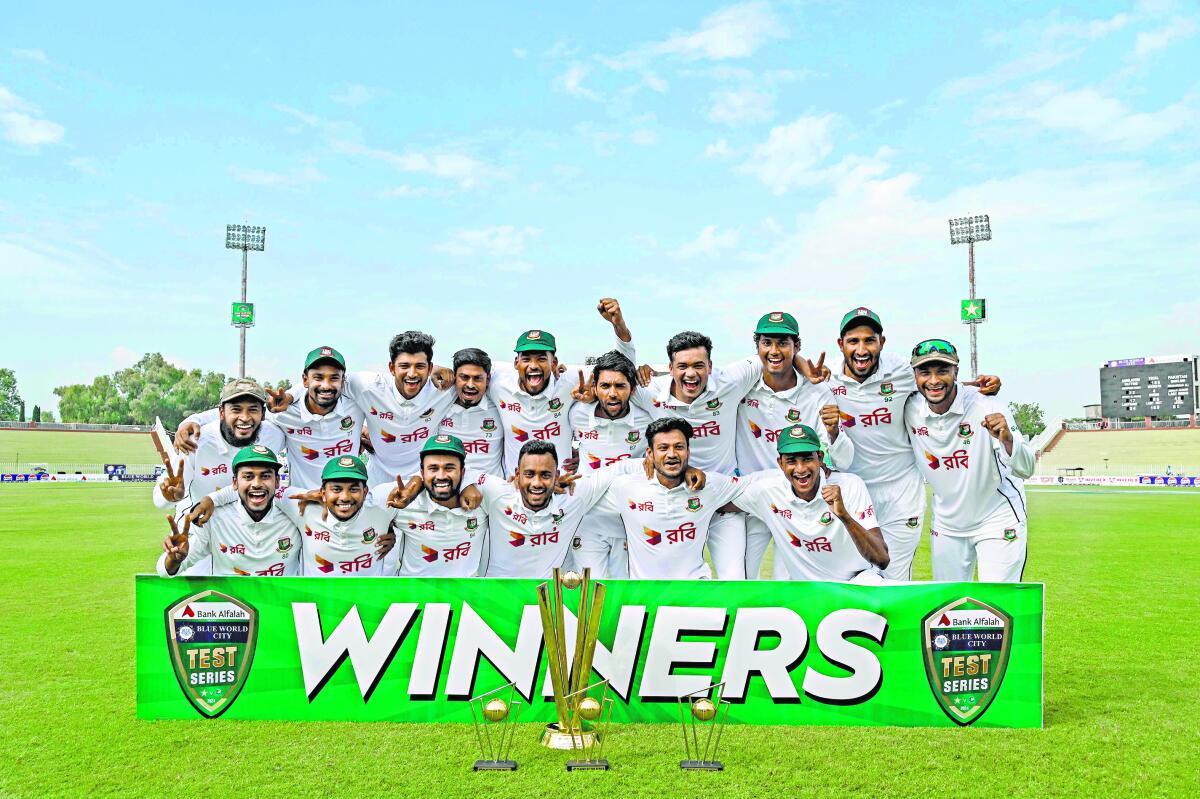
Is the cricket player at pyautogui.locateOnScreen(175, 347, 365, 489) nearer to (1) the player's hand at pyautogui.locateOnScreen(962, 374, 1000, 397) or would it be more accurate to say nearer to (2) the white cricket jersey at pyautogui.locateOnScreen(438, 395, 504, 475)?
(2) the white cricket jersey at pyautogui.locateOnScreen(438, 395, 504, 475)

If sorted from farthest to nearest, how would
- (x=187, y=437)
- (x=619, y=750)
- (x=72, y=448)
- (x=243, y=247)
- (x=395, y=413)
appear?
(x=72, y=448)
(x=243, y=247)
(x=395, y=413)
(x=187, y=437)
(x=619, y=750)

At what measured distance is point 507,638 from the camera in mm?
5059

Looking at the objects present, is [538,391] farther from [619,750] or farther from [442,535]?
[619,750]

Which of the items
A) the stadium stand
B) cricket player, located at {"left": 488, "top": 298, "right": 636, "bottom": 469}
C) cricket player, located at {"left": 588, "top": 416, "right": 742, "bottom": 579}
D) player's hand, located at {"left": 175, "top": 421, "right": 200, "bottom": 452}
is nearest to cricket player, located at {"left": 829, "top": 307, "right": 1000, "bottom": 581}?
cricket player, located at {"left": 588, "top": 416, "right": 742, "bottom": 579}

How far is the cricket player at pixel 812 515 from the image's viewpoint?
567 centimetres

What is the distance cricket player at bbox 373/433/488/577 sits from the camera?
19.0 feet

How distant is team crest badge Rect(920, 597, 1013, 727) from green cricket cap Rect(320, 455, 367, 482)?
3.80m

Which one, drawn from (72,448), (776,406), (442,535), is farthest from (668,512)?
(72,448)

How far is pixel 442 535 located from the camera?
233 inches

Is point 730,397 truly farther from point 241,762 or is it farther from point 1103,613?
point 1103,613

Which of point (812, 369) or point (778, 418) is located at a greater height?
point (812, 369)

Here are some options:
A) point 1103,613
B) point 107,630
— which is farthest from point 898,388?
point 107,630

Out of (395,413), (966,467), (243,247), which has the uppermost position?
(243,247)

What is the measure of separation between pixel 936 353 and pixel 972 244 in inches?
1636
